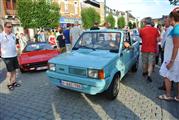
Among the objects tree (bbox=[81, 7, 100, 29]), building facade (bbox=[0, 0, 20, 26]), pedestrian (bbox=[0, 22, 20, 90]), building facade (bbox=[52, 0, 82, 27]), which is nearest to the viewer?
pedestrian (bbox=[0, 22, 20, 90])

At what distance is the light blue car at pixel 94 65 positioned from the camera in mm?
4621

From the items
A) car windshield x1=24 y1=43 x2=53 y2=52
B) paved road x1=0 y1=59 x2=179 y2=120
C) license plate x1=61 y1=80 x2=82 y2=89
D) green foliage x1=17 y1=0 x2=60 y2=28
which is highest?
green foliage x1=17 y1=0 x2=60 y2=28

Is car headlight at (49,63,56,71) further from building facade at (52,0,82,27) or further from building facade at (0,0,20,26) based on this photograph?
building facade at (52,0,82,27)

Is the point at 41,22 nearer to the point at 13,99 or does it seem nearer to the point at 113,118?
the point at 13,99

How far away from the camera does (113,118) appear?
4.25 m

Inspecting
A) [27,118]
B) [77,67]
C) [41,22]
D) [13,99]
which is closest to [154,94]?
[77,67]

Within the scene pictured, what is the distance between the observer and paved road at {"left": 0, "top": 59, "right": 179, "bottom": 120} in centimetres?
438

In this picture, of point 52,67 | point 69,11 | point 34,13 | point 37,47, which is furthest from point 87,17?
point 52,67

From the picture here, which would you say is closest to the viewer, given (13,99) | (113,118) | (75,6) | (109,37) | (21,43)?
(113,118)

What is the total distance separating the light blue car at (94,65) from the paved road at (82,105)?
39 centimetres

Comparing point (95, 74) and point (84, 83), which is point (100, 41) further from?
point (84, 83)

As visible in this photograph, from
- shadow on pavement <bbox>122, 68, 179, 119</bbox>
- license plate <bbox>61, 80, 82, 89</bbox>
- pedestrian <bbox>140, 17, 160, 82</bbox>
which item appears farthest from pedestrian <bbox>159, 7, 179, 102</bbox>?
license plate <bbox>61, 80, 82, 89</bbox>

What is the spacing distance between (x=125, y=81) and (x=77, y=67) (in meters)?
2.64

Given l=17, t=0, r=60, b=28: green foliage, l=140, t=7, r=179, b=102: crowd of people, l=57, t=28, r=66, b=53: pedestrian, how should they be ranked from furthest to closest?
l=17, t=0, r=60, b=28: green foliage
l=57, t=28, r=66, b=53: pedestrian
l=140, t=7, r=179, b=102: crowd of people
